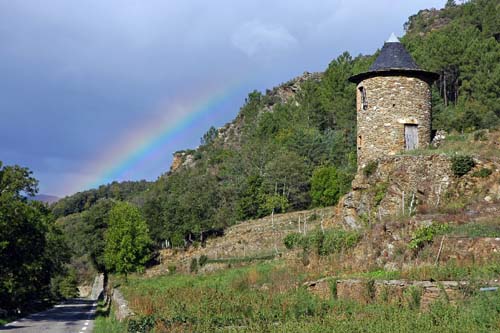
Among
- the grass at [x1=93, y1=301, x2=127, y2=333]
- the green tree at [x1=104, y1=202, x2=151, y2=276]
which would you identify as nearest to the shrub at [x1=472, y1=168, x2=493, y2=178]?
the grass at [x1=93, y1=301, x2=127, y2=333]

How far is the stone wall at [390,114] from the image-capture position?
3050 cm

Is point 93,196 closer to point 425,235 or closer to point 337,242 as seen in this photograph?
point 337,242

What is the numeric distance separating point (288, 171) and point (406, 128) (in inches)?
1034

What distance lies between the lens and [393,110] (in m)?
30.5

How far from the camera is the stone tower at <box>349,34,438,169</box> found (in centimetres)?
3053

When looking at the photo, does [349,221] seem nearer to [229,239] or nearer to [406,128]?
[406,128]

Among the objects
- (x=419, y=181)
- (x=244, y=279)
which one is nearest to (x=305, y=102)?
(x=419, y=181)

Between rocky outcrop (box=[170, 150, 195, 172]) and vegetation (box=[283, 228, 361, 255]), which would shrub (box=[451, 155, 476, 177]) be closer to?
vegetation (box=[283, 228, 361, 255])

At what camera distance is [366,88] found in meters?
31.4

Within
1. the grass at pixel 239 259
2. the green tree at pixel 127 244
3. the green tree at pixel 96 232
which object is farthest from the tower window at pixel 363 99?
the green tree at pixel 96 232

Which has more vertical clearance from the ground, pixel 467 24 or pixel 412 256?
pixel 467 24

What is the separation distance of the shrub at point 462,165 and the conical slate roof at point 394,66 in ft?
20.6

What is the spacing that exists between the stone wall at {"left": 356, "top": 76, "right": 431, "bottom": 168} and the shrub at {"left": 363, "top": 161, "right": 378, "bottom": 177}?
3.40ft

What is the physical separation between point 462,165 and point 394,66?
7.08 m
